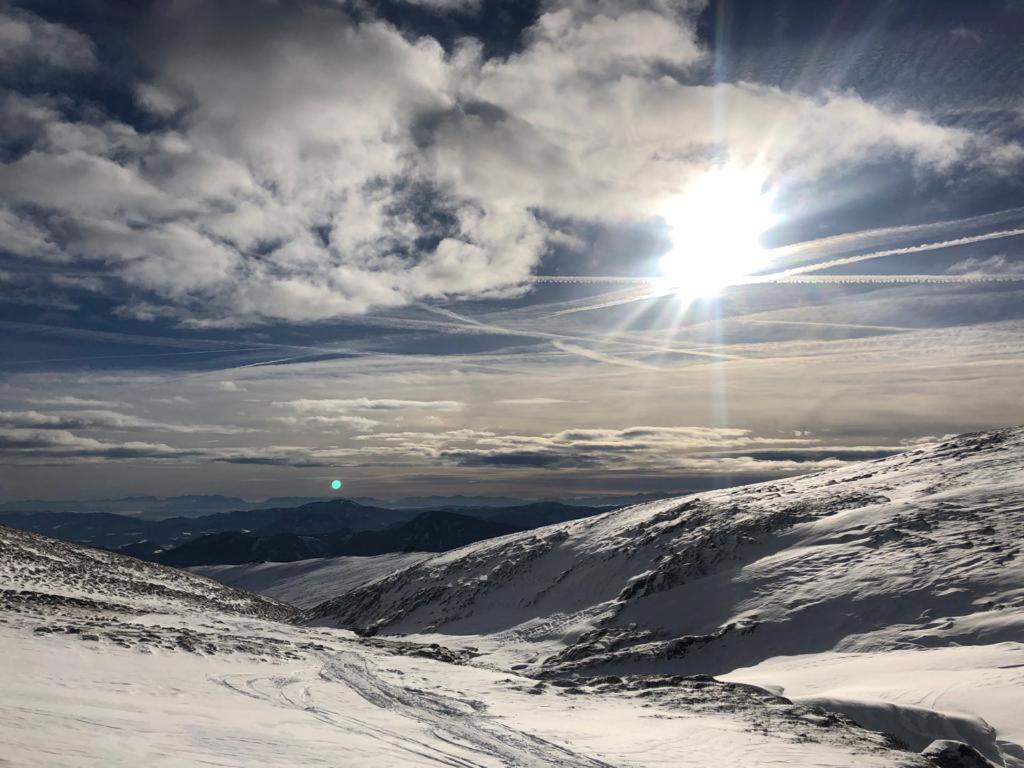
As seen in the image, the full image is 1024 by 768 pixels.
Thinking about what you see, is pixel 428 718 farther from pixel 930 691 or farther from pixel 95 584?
pixel 95 584

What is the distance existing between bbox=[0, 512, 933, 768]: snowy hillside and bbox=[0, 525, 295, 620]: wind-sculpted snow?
4.00 metres

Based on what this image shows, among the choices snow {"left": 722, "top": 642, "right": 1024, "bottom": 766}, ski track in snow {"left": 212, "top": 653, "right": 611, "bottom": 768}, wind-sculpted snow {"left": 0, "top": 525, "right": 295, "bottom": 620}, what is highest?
snow {"left": 722, "top": 642, "right": 1024, "bottom": 766}

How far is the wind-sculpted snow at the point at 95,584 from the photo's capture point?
40.6 metres

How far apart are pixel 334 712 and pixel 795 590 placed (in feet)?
114

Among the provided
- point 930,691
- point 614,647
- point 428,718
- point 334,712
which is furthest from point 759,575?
point 334,712

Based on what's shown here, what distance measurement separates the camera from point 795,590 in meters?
43.0

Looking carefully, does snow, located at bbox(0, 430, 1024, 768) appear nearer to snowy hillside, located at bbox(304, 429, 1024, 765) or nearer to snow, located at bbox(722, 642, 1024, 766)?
snow, located at bbox(722, 642, 1024, 766)

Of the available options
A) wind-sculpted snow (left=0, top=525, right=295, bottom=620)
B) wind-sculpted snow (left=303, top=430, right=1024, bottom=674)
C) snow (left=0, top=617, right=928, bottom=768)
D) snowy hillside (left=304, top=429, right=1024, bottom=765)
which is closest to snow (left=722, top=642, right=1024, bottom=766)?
snowy hillside (left=304, top=429, right=1024, bottom=765)

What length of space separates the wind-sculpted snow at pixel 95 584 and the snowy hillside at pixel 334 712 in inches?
158

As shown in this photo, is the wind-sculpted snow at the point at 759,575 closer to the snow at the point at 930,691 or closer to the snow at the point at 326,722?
the snow at the point at 930,691

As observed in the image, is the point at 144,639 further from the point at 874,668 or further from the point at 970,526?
the point at 970,526

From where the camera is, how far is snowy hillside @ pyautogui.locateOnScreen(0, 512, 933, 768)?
1295cm

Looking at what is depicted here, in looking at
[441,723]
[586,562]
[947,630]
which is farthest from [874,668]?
[586,562]

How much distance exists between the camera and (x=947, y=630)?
3272 centimetres
